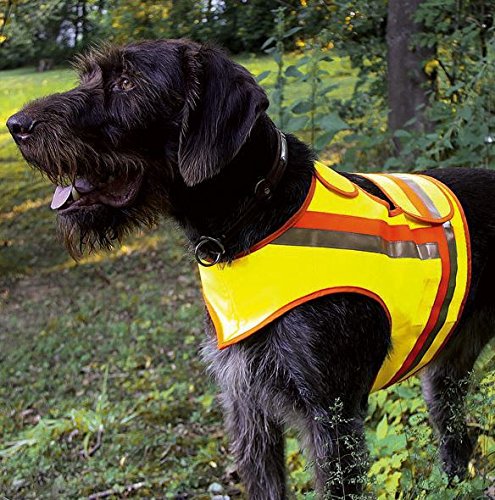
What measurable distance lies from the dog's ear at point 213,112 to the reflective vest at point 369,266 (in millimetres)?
341

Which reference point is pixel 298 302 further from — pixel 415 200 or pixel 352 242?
pixel 415 200

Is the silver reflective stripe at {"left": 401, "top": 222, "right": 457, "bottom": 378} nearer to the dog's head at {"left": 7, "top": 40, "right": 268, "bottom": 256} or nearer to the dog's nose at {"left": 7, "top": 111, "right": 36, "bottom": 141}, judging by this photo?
the dog's head at {"left": 7, "top": 40, "right": 268, "bottom": 256}

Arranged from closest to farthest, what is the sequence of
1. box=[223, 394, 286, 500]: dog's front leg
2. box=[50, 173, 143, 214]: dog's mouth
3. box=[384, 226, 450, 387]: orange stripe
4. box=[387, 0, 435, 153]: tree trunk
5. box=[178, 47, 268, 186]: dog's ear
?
box=[178, 47, 268, 186]: dog's ear < box=[50, 173, 143, 214]: dog's mouth < box=[384, 226, 450, 387]: orange stripe < box=[223, 394, 286, 500]: dog's front leg < box=[387, 0, 435, 153]: tree trunk

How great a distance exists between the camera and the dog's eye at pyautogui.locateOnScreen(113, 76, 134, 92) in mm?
2604

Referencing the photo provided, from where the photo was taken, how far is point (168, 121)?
2.60 meters

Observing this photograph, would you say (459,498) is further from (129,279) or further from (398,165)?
(129,279)

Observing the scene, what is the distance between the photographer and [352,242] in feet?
8.52

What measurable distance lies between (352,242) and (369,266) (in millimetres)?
106

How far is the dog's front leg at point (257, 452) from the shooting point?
3.01 metres

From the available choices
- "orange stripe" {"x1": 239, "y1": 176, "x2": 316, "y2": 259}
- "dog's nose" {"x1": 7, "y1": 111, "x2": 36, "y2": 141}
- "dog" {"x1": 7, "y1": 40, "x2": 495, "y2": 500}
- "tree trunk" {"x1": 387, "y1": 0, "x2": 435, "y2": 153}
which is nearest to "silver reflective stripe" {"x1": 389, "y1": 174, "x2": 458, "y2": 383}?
"dog" {"x1": 7, "y1": 40, "x2": 495, "y2": 500}

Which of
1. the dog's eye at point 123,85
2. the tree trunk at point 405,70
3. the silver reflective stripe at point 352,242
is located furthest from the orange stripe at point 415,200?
the tree trunk at point 405,70

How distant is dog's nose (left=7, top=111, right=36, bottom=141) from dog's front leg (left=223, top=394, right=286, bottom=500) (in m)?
1.32

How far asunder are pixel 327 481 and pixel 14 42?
7.26m

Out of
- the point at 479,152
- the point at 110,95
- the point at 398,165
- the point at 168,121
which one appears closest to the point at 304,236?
the point at 168,121
